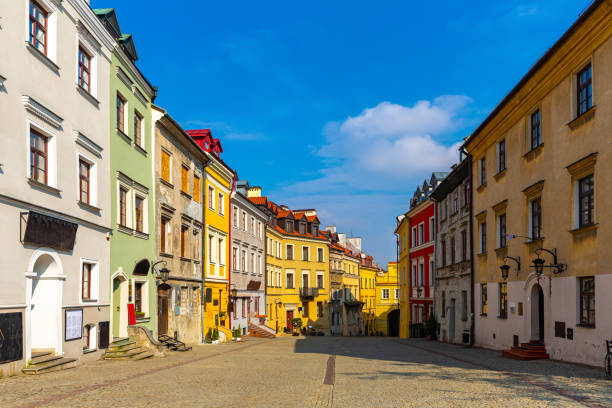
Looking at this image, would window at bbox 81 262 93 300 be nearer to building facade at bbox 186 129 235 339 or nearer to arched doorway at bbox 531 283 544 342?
building facade at bbox 186 129 235 339

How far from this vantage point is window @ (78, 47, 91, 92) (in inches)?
680

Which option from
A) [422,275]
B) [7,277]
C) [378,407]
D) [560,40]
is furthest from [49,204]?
[422,275]

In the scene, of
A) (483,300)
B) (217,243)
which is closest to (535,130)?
(483,300)

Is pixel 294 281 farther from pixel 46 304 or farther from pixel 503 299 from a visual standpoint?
pixel 46 304

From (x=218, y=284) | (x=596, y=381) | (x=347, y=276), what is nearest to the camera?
(x=596, y=381)

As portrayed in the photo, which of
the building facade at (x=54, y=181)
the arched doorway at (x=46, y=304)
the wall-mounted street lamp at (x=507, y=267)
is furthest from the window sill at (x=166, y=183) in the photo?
the wall-mounted street lamp at (x=507, y=267)

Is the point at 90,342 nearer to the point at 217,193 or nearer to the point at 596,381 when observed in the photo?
the point at 596,381

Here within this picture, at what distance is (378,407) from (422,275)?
112 feet

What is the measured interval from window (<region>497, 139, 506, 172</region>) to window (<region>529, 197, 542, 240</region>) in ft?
10.7

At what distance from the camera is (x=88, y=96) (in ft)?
57.3

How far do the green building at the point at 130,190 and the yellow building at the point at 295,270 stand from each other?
2686 cm

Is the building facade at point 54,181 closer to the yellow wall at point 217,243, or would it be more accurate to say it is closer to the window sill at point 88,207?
the window sill at point 88,207

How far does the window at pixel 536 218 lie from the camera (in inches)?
790

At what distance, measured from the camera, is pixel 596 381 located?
41.8 ft
